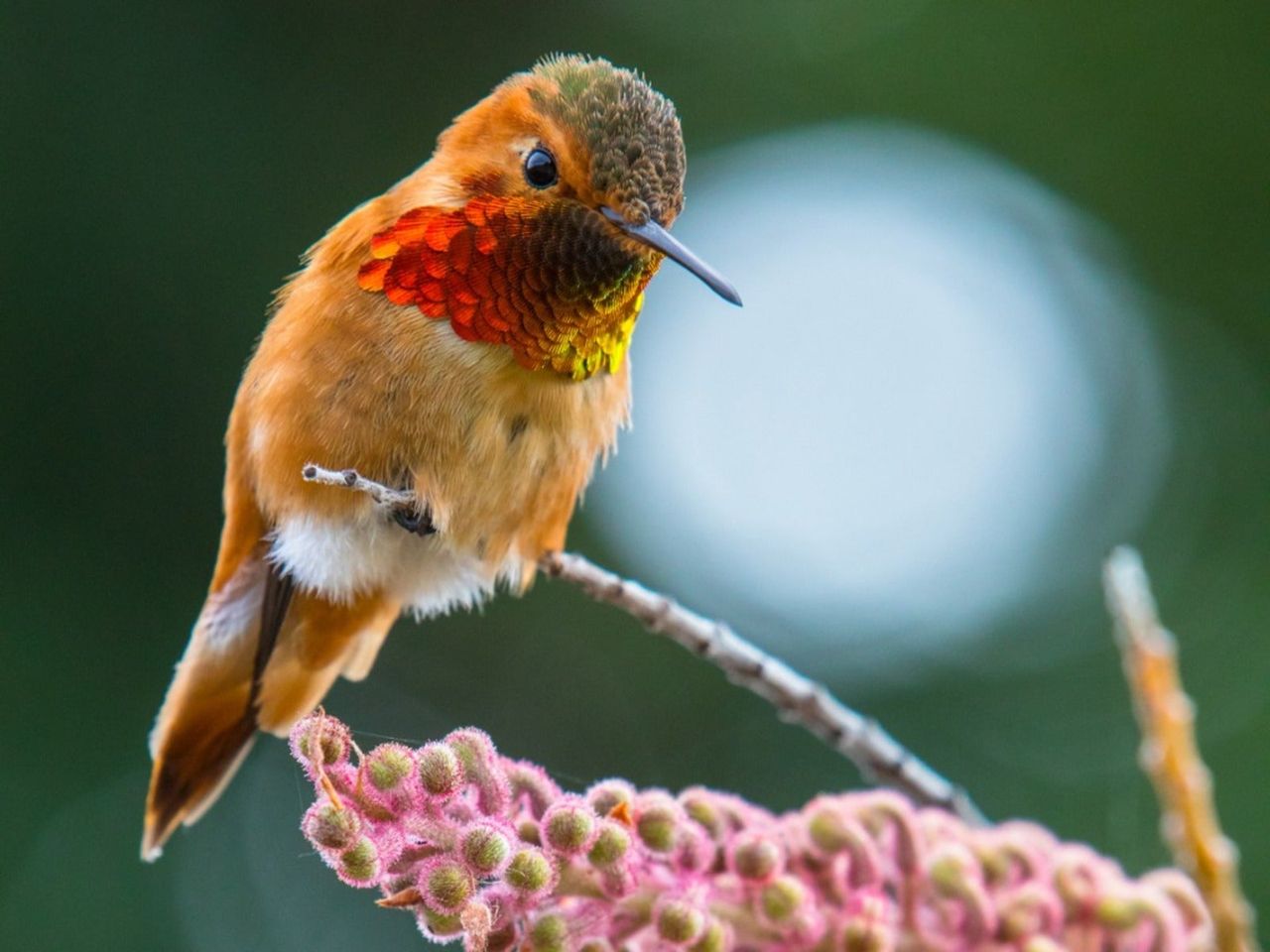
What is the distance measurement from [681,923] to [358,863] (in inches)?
10.2

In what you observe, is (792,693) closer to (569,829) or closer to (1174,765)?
(569,829)

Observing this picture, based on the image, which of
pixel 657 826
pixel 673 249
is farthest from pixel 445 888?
pixel 673 249

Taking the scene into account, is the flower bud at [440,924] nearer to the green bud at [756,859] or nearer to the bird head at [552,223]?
the green bud at [756,859]

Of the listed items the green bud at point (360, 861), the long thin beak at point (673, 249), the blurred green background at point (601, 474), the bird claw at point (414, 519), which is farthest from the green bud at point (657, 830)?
the blurred green background at point (601, 474)

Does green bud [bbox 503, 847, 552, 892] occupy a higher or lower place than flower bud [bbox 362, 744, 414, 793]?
lower

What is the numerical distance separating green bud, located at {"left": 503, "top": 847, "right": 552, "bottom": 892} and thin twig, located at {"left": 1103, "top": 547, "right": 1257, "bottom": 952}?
16.4 inches

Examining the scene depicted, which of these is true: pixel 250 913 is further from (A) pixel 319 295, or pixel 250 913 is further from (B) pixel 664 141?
(B) pixel 664 141

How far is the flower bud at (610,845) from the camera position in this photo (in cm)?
105

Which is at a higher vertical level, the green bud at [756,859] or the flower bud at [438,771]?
the green bud at [756,859]

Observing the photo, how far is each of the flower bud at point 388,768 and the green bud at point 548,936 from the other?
0.47ft

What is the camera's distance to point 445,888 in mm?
956

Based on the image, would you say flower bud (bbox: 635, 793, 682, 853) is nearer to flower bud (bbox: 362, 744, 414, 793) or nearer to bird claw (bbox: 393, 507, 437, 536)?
flower bud (bbox: 362, 744, 414, 793)

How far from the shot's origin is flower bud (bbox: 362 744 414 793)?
980 millimetres

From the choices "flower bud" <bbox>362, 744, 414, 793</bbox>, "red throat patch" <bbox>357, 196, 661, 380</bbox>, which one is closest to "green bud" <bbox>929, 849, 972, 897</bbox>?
"flower bud" <bbox>362, 744, 414, 793</bbox>
